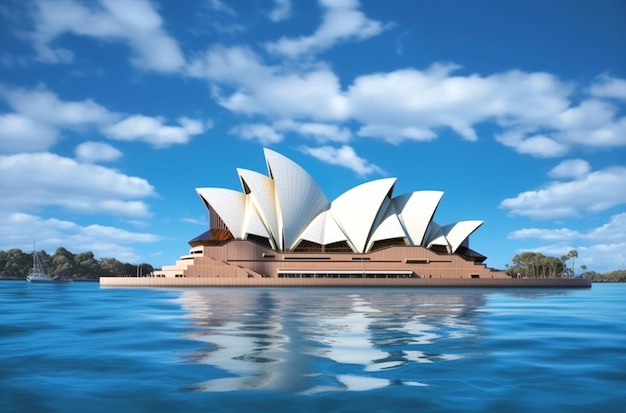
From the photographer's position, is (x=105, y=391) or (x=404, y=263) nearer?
(x=105, y=391)

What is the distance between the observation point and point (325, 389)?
9758 mm

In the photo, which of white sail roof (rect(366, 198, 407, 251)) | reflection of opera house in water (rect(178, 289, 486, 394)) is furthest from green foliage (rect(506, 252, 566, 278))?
reflection of opera house in water (rect(178, 289, 486, 394))

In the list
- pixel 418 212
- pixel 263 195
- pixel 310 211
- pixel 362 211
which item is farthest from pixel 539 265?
pixel 263 195

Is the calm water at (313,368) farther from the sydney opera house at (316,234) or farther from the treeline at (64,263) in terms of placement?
the treeline at (64,263)

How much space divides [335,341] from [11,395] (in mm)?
8484

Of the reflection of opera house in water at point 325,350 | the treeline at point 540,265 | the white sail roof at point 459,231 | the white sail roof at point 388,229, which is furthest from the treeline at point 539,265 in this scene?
the reflection of opera house in water at point 325,350

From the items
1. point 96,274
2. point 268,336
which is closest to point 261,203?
point 268,336

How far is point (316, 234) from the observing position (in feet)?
276

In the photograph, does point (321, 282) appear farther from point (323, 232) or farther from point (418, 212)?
point (418, 212)

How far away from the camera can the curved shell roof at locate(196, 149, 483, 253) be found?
81938 millimetres

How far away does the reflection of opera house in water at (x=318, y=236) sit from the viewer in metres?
81.5

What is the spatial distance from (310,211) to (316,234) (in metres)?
3.84

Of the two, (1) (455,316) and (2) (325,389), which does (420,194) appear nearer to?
(1) (455,316)

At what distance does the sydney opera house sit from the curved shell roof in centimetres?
15
